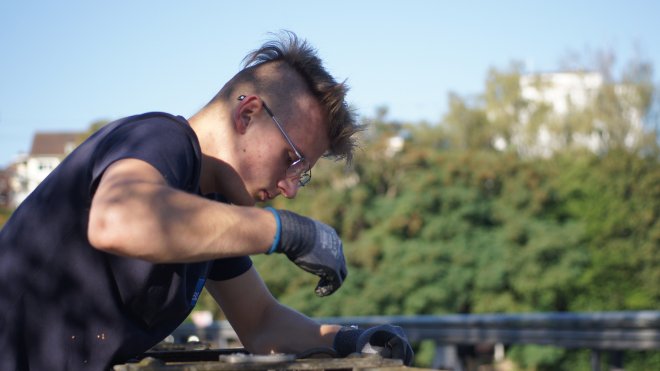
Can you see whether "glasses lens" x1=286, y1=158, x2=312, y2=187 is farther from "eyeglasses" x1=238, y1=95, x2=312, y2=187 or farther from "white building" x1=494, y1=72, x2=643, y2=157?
"white building" x1=494, y1=72, x2=643, y2=157

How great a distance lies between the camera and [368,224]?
107 ft

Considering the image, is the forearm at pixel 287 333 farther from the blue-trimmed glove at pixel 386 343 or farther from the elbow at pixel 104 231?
the elbow at pixel 104 231

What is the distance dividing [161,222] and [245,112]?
89 cm

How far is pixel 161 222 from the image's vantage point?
256 cm

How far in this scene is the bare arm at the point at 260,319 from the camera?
422cm

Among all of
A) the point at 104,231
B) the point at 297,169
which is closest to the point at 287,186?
the point at 297,169

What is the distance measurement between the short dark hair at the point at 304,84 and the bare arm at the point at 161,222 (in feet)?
2.87

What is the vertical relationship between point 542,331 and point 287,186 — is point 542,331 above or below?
below

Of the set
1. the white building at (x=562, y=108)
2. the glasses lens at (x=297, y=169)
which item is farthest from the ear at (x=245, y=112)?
the white building at (x=562, y=108)

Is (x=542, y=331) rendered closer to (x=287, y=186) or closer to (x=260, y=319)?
(x=260, y=319)

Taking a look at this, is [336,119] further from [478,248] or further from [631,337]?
[478,248]

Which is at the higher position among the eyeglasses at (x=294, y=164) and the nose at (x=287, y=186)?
the eyeglasses at (x=294, y=164)

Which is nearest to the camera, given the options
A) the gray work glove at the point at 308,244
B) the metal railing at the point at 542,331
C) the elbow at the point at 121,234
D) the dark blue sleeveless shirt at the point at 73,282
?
the elbow at the point at 121,234

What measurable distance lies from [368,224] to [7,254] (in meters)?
29.7
